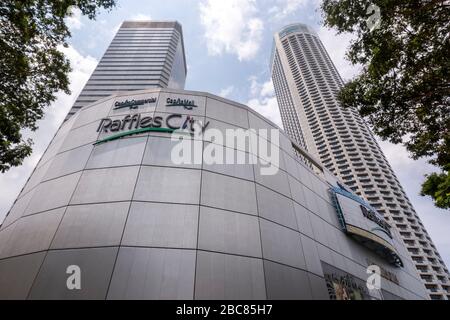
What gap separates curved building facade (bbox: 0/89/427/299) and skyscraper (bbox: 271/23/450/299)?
5356 centimetres

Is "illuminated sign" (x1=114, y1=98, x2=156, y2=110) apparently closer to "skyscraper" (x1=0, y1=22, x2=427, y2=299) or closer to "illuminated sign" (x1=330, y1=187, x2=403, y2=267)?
"skyscraper" (x1=0, y1=22, x2=427, y2=299)

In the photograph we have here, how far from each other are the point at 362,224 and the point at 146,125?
16666 mm

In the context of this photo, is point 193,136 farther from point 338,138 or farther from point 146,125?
point 338,138

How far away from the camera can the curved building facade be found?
7.70 meters

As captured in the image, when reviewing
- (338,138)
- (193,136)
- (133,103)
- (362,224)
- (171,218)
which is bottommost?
(171,218)

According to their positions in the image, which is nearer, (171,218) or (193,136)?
(171,218)

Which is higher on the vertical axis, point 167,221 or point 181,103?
point 181,103

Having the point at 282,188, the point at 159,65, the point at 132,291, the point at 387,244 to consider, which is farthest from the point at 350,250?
the point at 159,65

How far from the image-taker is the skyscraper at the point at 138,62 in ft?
194

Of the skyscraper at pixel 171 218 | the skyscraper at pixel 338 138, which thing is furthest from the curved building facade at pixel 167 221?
the skyscraper at pixel 338 138

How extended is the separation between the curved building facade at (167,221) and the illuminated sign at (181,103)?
0.23 feet

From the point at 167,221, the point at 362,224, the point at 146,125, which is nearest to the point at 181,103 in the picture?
the point at 146,125

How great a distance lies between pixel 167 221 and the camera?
8.85 metres

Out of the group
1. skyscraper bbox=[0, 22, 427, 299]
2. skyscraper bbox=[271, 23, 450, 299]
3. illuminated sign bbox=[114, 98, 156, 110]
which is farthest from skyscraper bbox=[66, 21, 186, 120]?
skyscraper bbox=[271, 23, 450, 299]
